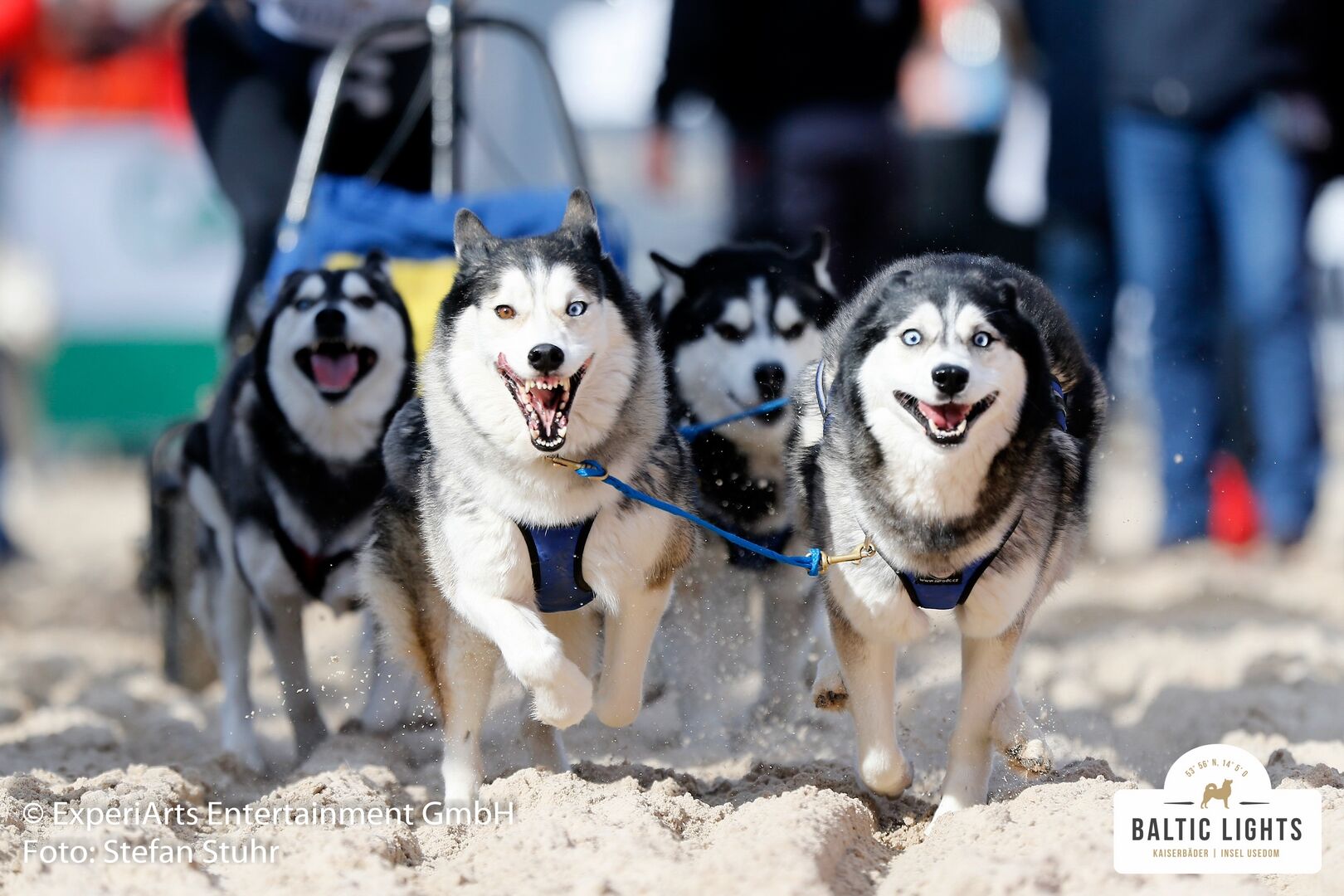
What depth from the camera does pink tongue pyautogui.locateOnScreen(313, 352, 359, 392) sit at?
12.6ft

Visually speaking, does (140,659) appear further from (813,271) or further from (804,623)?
(813,271)

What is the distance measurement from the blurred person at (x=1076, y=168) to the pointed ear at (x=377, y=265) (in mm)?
3972

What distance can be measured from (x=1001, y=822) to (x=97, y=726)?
257 centimetres

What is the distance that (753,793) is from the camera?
3.25 metres

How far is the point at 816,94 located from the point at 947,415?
461cm

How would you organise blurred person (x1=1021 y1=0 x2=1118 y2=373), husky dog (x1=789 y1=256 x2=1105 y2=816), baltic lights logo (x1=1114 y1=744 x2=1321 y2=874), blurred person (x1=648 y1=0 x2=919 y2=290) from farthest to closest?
1. blurred person (x1=1021 y1=0 x2=1118 y2=373)
2. blurred person (x1=648 y1=0 x2=919 y2=290)
3. husky dog (x1=789 y1=256 x2=1105 y2=816)
4. baltic lights logo (x1=1114 y1=744 x2=1321 y2=874)

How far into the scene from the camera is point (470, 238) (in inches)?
126

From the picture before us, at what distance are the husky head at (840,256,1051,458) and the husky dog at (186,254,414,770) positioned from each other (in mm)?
1468

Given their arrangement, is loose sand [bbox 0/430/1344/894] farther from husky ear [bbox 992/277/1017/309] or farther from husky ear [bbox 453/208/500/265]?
husky ear [bbox 453/208/500/265]

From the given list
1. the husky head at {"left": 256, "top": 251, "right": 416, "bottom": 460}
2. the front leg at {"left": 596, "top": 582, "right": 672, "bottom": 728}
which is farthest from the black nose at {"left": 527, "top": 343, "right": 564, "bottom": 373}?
the husky head at {"left": 256, "top": 251, "right": 416, "bottom": 460}

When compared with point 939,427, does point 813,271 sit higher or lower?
higher

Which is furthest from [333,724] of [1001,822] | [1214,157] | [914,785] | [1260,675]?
[1214,157]

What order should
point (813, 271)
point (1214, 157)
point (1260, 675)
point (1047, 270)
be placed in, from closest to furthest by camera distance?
1. point (813, 271)
2. point (1260, 675)
3. point (1214, 157)
4. point (1047, 270)

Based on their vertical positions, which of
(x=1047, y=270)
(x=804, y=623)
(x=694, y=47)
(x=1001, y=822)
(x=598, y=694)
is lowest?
(x=1001, y=822)
